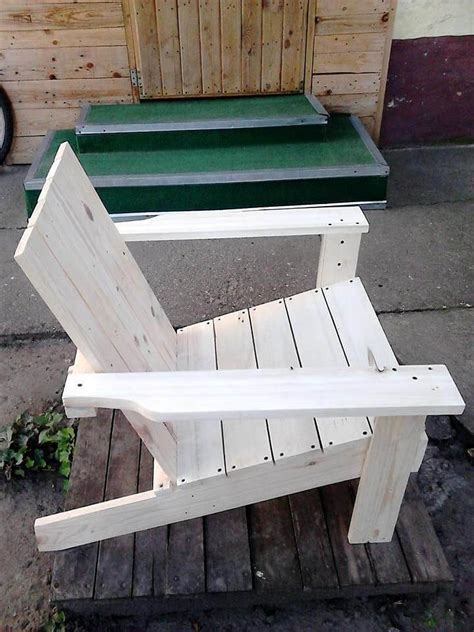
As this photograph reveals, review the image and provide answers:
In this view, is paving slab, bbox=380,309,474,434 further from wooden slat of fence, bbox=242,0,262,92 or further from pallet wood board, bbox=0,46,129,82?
pallet wood board, bbox=0,46,129,82

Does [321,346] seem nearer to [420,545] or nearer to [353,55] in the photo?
[420,545]

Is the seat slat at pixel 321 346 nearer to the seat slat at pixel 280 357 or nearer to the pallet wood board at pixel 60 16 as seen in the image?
the seat slat at pixel 280 357

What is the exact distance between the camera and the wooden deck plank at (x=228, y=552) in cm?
166

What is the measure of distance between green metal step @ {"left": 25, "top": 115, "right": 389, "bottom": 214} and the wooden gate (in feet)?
1.84

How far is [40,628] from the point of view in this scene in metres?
1.70

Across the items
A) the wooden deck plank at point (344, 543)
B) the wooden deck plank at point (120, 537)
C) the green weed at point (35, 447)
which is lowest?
the green weed at point (35, 447)

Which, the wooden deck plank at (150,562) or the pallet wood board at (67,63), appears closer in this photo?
the wooden deck plank at (150,562)

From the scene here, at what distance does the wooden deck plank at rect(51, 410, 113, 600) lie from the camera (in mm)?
1663

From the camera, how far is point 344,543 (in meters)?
1.73

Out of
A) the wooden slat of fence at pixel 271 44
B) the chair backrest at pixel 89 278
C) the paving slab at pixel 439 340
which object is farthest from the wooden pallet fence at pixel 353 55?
the chair backrest at pixel 89 278

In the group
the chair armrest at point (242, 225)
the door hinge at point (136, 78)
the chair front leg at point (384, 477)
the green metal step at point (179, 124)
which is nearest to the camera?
the chair front leg at point (384, 477)

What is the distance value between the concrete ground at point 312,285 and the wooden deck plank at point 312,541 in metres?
0.15

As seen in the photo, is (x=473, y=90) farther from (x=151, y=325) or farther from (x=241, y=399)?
(x=241, y=399)

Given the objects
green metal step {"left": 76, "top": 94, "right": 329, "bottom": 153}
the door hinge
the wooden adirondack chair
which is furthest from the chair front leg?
the door hinge
